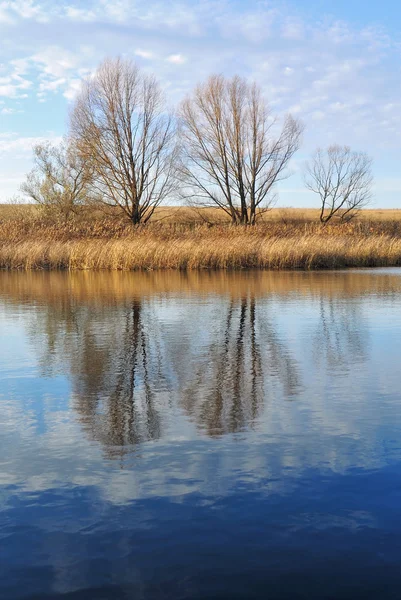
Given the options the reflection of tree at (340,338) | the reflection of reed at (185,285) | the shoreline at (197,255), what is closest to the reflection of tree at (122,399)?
the reflection of tree at (340,338)

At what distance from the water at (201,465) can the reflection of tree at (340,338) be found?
4 centimetres

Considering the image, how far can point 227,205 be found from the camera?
33.4 meters

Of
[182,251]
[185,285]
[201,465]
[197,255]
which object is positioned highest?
[182,251]

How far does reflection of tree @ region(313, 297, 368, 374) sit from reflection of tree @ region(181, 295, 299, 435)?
1.12 feet

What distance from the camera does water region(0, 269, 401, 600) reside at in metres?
2.14

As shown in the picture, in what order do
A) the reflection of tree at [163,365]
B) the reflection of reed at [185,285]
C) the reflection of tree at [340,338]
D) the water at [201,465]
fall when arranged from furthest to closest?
the reflection of reed at [185,285]
the reflection of tree at [340,338]
the reflection of tree at [163,365]
the water at [201,465]

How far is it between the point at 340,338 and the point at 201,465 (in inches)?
147

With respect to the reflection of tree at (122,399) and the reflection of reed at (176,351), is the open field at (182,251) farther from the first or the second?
the reflection of tree at (122,399)

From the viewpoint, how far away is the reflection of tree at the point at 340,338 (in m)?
5.38

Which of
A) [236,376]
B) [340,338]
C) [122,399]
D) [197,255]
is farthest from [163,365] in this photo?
[197,255]

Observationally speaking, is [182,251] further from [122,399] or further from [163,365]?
[122,399]

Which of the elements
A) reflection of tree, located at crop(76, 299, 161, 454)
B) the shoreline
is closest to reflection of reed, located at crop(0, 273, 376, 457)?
reflection of tree, located at crop(76, 299, 161, 454)

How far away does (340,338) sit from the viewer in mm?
6465

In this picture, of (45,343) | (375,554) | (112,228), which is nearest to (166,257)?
(112,228)
